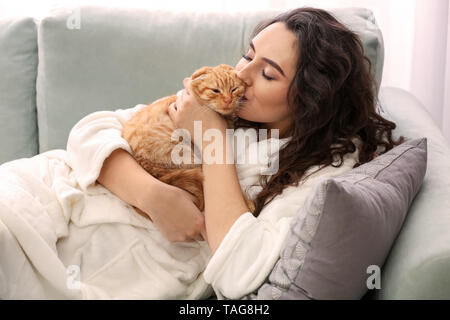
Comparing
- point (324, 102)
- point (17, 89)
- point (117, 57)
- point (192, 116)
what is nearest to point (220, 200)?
point (192, 116)

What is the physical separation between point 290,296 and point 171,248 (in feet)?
1.41

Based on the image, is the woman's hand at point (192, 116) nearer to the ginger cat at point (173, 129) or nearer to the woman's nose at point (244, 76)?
the ginger cat at point (173, 129)

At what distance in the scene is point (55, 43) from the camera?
1.67 meters

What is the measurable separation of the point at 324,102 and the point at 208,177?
1.21ft

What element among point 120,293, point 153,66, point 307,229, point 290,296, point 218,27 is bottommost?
point 120,293

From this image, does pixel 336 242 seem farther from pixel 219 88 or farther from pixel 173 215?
pixel 219 88

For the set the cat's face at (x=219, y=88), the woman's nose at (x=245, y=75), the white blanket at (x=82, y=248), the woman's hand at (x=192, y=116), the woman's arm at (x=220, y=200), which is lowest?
the white blanket at (x=82, y=248)

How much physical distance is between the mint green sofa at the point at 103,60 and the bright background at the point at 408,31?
1.70 feet

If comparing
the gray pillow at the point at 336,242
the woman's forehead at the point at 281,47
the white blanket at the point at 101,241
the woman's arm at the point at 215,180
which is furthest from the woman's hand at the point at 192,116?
the gray pillow at the point at 336,242

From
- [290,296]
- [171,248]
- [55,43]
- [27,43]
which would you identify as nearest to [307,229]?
[290,296]

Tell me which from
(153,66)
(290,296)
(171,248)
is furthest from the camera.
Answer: (153,66)

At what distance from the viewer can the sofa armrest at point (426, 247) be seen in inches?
32.7

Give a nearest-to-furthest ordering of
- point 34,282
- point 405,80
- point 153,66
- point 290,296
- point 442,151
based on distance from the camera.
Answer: point 290,296 → point 34,282 → point 442,151 → point 153,66 → point 405,80
